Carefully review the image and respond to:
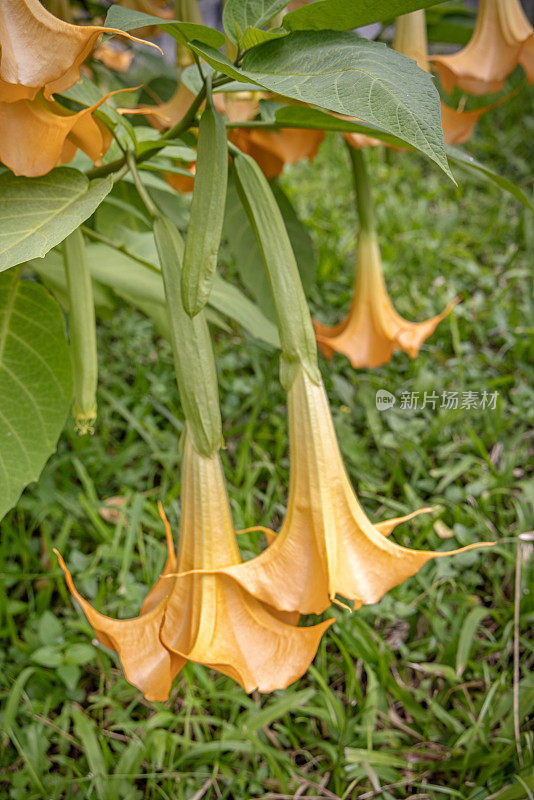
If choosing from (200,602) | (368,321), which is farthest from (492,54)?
(200,602)

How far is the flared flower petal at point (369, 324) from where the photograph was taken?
1.22 metres

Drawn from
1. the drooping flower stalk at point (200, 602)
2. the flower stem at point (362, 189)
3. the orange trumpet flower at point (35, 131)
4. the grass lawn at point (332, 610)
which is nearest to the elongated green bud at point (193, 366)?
the drooping flower stalk at point (200, 602)

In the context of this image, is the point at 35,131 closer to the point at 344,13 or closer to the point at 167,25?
the point at 167,25

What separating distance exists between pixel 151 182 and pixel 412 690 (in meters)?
0.82

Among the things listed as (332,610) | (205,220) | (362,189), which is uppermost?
(362,189)

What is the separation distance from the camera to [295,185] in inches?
90.0

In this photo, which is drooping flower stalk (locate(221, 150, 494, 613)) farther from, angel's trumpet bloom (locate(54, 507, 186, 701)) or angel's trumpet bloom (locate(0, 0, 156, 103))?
angel's trumpet bloom (locate(0, 0, 156, 103))

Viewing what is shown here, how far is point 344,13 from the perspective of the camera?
0.57 m

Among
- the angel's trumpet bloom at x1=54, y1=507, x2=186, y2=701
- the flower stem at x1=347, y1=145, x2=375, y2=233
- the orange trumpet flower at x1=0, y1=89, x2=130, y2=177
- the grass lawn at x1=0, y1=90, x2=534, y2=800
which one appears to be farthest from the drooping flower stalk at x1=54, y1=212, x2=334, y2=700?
the flower stem at x1=347, y1=145, x2=375, y2=233

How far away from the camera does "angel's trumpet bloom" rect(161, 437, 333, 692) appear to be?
58cm

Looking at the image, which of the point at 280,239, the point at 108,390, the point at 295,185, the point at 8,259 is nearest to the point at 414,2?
the point at 280,239

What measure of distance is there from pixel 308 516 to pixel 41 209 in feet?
1.18

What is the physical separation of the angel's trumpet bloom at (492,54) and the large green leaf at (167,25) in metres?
0.58

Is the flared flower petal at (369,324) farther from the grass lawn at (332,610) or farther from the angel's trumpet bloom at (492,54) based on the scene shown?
the angel's trumpet bloom at (492,54)
